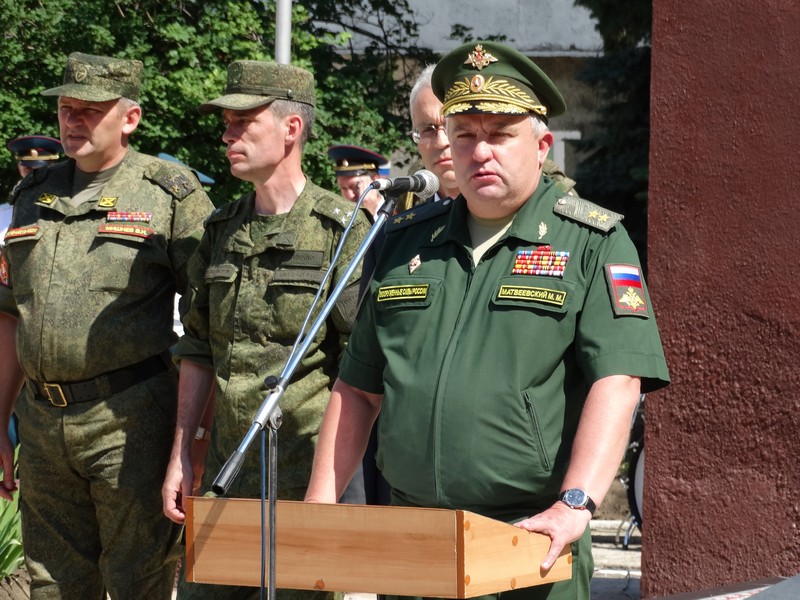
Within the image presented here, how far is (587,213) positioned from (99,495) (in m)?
2.42

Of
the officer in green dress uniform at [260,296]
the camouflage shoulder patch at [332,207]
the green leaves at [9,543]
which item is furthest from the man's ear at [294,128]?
the green leaves at [9,543]

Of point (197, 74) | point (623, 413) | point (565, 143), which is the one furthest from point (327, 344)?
point (565, 143)

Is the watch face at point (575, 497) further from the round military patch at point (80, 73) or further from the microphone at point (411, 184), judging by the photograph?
the round military patch at point (80, 73)

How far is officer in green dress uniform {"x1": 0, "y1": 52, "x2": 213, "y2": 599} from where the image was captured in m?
4.86

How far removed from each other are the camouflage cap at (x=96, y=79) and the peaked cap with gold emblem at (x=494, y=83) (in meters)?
2.01

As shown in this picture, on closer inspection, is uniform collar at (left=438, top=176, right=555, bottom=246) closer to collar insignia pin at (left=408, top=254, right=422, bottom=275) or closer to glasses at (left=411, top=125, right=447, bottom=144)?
collar insignia pin at (left=408, top=254, right=422, bottom=275)

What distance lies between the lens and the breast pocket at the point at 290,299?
4383 millimetres

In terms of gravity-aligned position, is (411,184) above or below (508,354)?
above

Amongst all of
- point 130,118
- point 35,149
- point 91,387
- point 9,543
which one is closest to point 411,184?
point 91,387

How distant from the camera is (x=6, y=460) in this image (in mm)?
5207

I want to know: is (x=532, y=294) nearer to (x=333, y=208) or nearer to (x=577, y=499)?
(x=577, y=499)

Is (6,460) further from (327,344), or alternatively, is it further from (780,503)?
(780,503)

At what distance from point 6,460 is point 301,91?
1903 millimetres

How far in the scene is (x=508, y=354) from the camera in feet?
10.2
